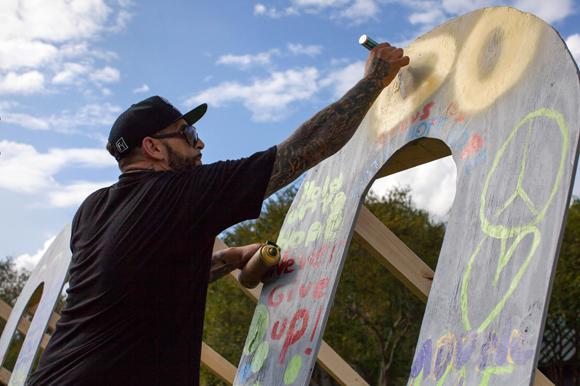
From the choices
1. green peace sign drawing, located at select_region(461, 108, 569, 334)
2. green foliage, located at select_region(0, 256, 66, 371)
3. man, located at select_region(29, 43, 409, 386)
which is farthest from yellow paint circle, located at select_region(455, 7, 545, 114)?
green foliage, located at select_region(0, 256, 66, 371)

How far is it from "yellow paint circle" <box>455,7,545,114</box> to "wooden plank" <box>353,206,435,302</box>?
877 millimetres

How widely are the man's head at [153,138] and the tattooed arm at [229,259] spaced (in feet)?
2.83

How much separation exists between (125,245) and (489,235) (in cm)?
130

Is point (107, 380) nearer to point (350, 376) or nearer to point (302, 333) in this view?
point (302, 333)

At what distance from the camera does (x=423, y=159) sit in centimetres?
278

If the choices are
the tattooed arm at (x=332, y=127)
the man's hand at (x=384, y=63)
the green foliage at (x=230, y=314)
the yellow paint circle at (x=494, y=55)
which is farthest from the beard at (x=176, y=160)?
the green foliage at (x=230, y=314)

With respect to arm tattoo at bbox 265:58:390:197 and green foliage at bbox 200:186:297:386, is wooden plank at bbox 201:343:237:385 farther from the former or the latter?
green foliage at bbox 200:186:297:386

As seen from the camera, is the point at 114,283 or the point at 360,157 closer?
the point at 114,283

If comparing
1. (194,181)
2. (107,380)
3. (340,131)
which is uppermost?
(340,131)

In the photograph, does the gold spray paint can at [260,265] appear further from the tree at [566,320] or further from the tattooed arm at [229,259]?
the tree at [566,320]

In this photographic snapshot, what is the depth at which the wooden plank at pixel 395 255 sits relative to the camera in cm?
272

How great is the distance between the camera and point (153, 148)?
2.28 meters

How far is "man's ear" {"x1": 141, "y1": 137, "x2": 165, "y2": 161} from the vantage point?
2.26 meters

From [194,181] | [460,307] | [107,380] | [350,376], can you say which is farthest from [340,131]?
[350,376]
